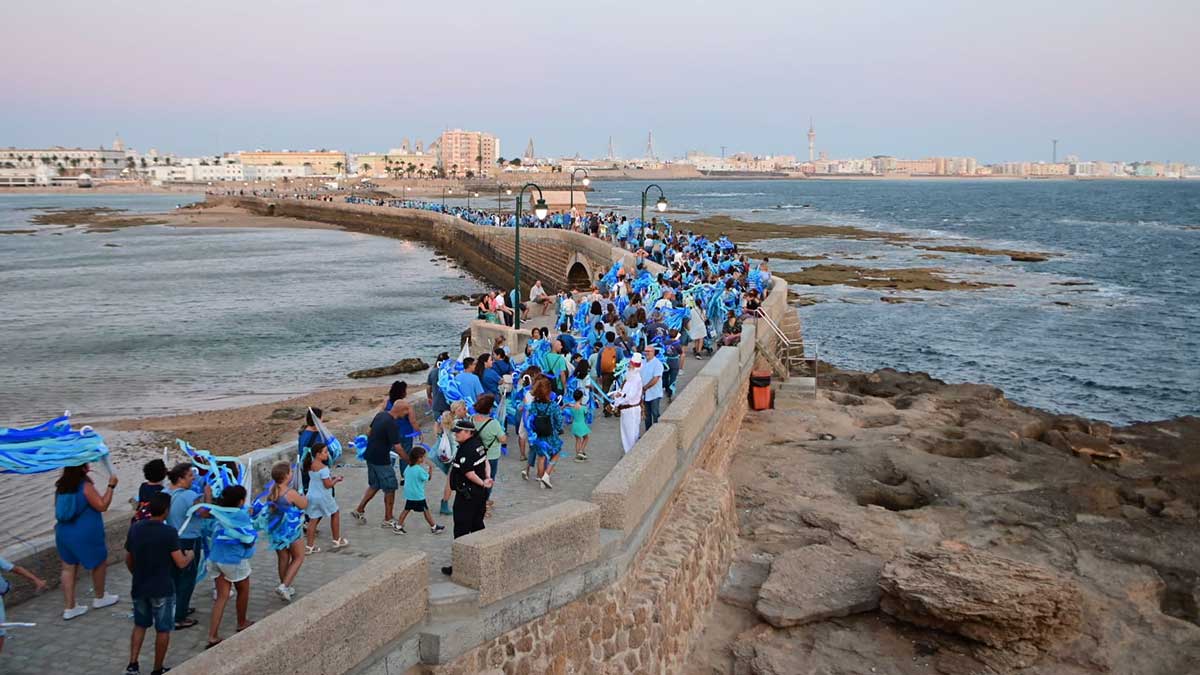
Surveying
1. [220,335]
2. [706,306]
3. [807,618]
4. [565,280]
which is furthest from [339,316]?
[807,618]

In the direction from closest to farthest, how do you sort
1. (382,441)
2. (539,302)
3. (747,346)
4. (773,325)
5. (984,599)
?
(382,441), (984,599), (747,346), (773,325), (539,302)

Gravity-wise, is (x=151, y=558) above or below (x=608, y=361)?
below

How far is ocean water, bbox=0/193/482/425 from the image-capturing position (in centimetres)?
2448

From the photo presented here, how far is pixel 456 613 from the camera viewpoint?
6.64 m

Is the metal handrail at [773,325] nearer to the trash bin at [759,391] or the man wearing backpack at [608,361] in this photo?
the trash bin at [759,391]

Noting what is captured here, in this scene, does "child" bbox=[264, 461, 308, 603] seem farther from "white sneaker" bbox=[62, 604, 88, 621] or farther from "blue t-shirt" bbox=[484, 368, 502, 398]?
"blue t-shirt" bbox=[484, 368, 502, 398]

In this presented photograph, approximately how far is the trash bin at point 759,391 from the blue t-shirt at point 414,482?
10.3 meters

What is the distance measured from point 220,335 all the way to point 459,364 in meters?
24.6

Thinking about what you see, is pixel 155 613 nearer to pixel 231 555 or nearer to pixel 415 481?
pixel 231 555

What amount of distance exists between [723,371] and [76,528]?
8.70m

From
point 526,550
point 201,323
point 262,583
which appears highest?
point 526,550

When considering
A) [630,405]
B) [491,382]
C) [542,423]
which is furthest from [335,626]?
[491,382]

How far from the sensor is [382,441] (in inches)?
345

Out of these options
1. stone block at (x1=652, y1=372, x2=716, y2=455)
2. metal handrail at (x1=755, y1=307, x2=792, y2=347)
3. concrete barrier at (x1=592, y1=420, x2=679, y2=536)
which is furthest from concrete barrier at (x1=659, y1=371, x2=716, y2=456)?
metal handrail at (x1=755, y1=307, x2=792, y2=347)
